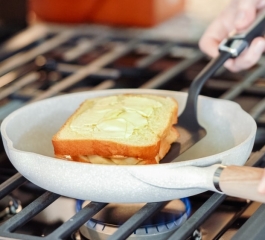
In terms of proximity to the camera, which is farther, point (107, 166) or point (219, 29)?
point (219, 29)

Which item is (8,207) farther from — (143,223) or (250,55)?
(250,55)

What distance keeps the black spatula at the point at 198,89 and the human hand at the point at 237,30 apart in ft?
0.04

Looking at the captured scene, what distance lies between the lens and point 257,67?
1.02 m

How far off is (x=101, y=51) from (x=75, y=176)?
1.95 ft

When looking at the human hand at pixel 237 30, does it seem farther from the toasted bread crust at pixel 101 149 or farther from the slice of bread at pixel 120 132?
the toasted bread crust at pixel 101 149

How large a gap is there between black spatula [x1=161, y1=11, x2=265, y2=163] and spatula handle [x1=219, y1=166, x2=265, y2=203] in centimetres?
14

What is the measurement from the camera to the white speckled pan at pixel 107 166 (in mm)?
546

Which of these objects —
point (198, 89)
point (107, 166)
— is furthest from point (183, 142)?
point (107, 166)

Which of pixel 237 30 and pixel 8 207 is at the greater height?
pixel 237 30

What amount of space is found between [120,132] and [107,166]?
3.5 inches

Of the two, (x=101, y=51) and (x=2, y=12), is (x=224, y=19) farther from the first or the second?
(x=2, y=12)

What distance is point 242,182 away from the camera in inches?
20.4

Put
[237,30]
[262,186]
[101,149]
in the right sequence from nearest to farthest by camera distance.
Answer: [262,186] < [101,149] < [237,30]

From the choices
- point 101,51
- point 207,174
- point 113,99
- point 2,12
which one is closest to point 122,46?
point 101,51
